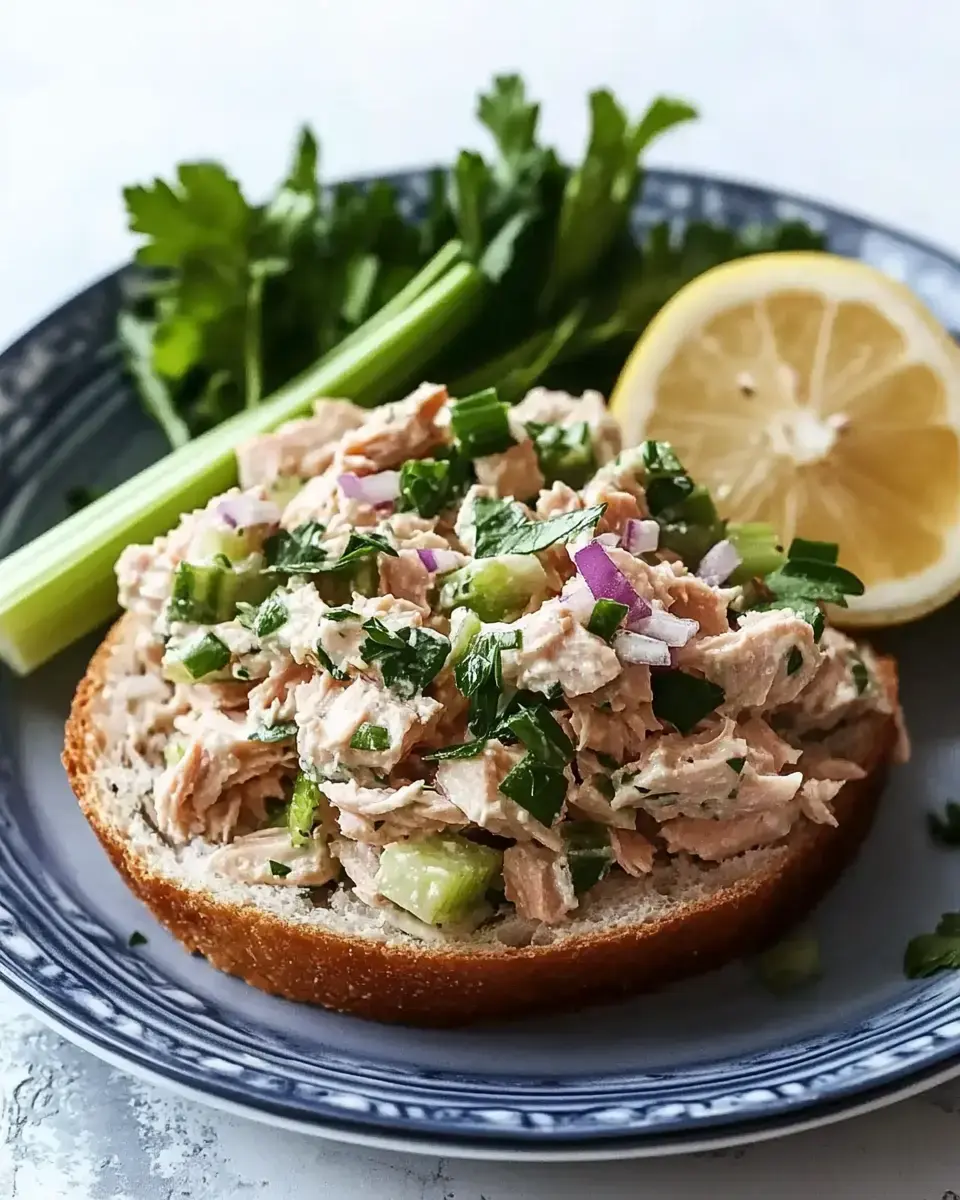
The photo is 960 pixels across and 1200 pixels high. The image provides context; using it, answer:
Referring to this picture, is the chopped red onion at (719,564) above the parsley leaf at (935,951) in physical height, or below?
above

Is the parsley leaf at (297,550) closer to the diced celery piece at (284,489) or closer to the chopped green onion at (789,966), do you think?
the diced celery piece at (284,489)

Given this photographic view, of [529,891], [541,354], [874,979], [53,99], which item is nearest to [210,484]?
[541,354]

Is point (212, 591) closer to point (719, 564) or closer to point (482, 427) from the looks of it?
point (482, 427)

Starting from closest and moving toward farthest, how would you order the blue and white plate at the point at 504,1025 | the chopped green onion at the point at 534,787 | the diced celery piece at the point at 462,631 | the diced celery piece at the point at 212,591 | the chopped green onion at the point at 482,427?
the blue and white plate at the point at 504,1025 < the chopped green onion at the point at 534,787 < the diced celery piece at the point at 462,631 < the diced celery piece at the point at 212,591 < the chopped green onion at the point at 482,427

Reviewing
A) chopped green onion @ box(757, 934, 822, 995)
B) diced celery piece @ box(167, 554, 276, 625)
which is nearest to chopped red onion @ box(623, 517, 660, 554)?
diced celery piece @ box(167, 554, 276, 625)

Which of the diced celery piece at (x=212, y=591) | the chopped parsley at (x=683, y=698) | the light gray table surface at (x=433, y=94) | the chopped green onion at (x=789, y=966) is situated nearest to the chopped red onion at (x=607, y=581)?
the chopped parsley at (x=683, y=698)


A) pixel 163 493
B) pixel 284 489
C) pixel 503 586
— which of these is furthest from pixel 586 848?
pixel 163 493

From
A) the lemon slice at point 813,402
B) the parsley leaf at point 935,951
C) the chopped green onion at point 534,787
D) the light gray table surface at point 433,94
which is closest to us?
the chopped green onion at point 534,787
